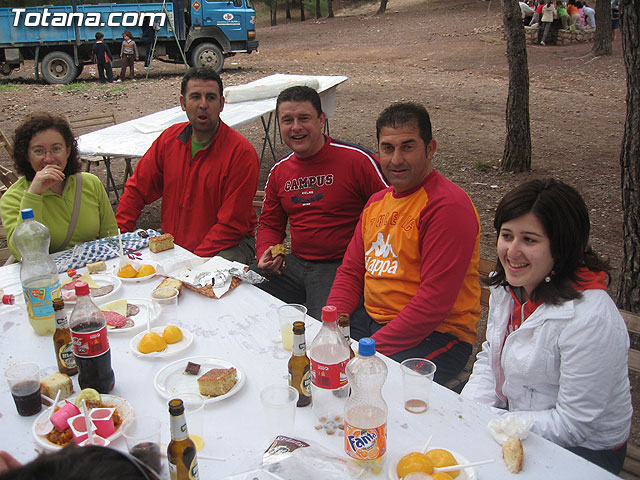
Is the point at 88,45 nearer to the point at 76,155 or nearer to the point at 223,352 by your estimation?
the point at 76,155

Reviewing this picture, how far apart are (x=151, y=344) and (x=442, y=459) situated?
1209mm

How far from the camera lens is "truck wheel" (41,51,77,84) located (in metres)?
15.3

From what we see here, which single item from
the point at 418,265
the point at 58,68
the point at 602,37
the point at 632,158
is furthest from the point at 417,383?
the point at 602,37

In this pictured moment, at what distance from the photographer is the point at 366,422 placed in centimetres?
150

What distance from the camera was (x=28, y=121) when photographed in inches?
127

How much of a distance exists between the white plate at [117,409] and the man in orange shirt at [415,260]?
1194 mm

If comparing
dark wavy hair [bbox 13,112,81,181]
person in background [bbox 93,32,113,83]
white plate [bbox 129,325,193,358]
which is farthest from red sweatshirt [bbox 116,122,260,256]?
person in background [bbox 93,32,113,83]

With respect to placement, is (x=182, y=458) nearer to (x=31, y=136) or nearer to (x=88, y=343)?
(x=88, y=343)

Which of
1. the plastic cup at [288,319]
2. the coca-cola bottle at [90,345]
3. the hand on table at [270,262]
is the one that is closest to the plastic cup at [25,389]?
the coca-cola bottle at [90,345]

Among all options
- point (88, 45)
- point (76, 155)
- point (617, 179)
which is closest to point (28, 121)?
point (76, 155)

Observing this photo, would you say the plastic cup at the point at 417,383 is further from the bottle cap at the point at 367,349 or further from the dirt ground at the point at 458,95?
the dirt ground at the point at 458,95

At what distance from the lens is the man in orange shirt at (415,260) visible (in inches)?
99.5

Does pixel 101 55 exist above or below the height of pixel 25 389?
above

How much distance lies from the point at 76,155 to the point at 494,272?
2597 mm
